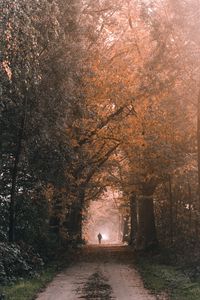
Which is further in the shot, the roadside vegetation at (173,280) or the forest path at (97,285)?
the forest path at (97,285)

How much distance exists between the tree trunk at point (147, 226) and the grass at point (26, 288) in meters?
14.0

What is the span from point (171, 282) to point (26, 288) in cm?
501

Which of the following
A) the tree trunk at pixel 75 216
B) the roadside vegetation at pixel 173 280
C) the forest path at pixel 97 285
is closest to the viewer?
the roadside vegetation at pixel 173 280

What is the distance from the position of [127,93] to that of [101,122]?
7.63 feet

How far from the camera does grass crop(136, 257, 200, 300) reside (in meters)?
14.4

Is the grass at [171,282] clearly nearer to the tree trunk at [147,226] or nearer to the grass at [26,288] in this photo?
the grass at [26,288]

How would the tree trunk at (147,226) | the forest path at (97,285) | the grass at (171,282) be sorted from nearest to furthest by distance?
1. the grass at (171,282)
2. the forest path at (97,285)
3. the tree trunk at (147,226)

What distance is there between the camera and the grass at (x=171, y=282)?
1442 cm

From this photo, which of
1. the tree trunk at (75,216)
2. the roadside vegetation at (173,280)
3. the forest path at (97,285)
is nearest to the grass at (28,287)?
the forest path at (97,285)

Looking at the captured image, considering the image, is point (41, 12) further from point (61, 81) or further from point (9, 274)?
point (9, 274)

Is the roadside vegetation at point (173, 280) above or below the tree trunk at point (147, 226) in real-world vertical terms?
below

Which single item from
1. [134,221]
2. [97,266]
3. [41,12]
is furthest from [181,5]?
[134,221]

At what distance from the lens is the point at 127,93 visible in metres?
27.5

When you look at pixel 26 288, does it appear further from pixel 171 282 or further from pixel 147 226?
pixel 147 226
